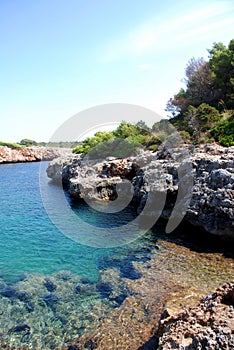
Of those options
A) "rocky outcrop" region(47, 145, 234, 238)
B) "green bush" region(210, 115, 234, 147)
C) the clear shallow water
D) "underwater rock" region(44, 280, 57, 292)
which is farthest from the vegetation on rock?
"underwater rock" region(44, 280, 57, 292)

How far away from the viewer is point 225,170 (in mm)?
17781

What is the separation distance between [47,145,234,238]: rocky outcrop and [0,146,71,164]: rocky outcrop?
226ft

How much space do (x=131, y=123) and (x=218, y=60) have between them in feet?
49.5

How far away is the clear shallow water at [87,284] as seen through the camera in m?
9.98

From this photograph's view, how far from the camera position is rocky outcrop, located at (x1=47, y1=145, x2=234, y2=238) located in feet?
56.5

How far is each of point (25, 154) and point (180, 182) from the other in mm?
92129

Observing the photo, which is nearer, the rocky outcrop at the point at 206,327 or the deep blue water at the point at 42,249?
the rocky outcrop at the point at 206,327

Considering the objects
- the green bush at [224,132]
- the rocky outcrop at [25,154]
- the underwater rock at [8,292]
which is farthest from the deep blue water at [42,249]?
the rocky outcrop at [25,154]

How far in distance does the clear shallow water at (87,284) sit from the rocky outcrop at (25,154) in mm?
82859

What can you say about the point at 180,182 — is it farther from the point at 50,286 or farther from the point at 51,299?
the point at 51,299

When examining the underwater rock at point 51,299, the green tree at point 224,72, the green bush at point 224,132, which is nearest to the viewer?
the underwater rock at point 51,299

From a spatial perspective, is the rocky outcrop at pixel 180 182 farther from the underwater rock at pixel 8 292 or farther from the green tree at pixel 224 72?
the green tree at pixel 224 72

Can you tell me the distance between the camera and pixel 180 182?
21047mm

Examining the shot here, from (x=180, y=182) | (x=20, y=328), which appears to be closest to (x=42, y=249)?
(x=20, y=328)
